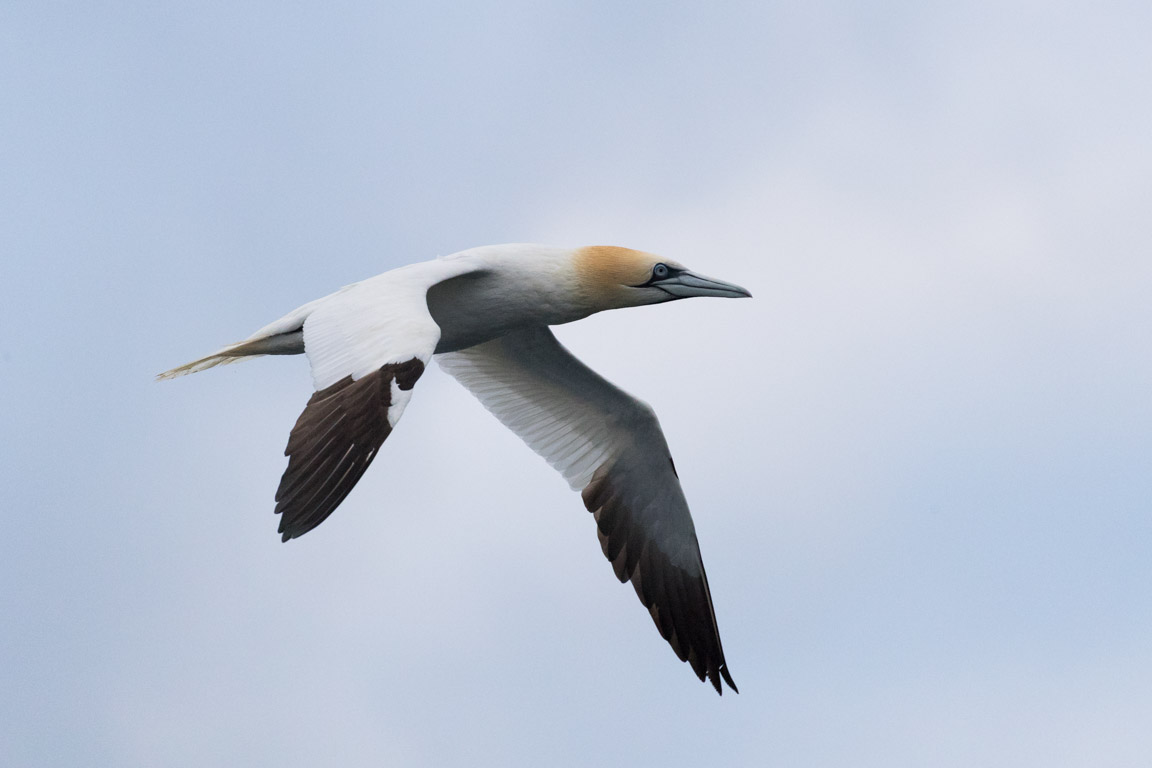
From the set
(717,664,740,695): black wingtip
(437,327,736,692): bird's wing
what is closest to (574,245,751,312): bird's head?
(437,327,736,692): bird's wing

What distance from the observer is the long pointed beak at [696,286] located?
1130cm

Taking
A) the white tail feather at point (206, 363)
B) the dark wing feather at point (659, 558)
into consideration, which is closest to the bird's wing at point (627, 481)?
the dark wing feather at point (659, 558)

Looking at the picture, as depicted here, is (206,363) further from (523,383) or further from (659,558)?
(659,558)

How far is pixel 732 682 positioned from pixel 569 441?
2.49 meters

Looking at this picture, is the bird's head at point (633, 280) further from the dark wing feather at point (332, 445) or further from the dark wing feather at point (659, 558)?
the dark wing feather at point (332, 445)

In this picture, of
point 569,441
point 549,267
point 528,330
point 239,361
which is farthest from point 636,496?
point 239,361

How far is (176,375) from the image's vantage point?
39.1 ft

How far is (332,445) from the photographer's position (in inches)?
319

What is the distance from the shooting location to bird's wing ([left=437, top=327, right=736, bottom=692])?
41.1 ft

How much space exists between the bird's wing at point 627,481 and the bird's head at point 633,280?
4.54ft

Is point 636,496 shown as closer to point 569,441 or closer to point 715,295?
point 569,441

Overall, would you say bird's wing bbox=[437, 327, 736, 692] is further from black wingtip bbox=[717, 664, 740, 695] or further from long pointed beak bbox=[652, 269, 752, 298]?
long pointed beak bbox=[652, 269, 752, 298]

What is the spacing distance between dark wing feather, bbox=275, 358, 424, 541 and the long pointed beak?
10.8 ft

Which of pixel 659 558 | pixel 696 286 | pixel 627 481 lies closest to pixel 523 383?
pixel 627 481
